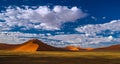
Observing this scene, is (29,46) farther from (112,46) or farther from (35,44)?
(112,46)

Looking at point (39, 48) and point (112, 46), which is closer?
point (39, 48)

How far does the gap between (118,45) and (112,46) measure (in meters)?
2.86

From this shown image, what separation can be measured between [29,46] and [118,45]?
49802 millimetres

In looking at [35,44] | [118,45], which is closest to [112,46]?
[118,45]

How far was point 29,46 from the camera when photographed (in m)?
77.0

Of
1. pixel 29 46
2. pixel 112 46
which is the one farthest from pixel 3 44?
pixel 112 46

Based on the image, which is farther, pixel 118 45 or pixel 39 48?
pixel 118 45

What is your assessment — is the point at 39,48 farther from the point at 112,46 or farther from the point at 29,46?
the point at 112,46

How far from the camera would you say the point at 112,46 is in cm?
11319

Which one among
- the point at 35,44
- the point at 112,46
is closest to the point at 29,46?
the point at 35,44

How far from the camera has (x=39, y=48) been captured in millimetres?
74562

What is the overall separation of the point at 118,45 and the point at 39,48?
49.3 metres

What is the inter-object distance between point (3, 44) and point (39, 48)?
3724cm

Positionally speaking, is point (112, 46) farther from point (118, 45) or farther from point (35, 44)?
point (35, 44)
